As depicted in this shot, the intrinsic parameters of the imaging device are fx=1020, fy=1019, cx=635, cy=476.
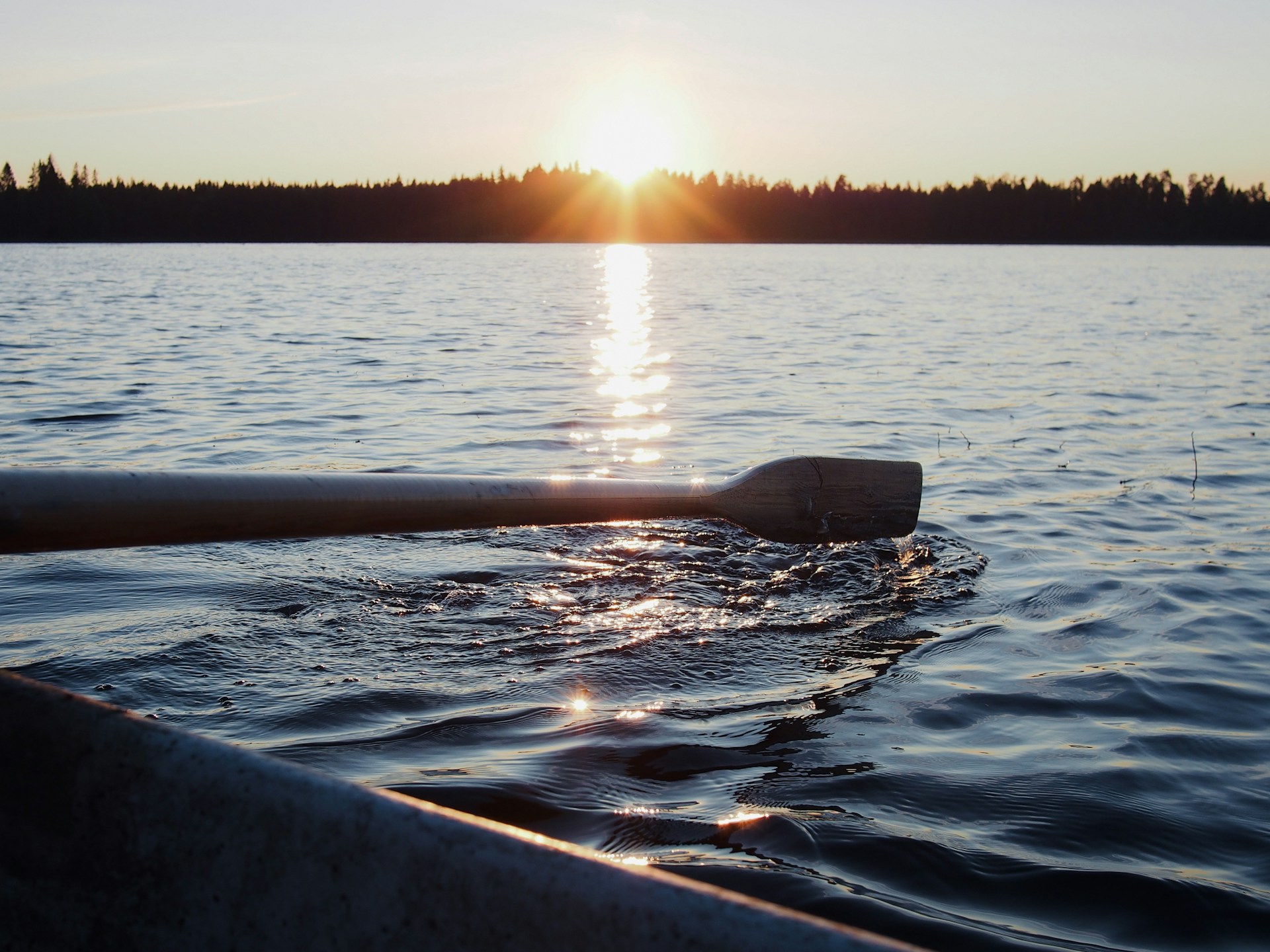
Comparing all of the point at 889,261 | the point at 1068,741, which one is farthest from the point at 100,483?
the point at 889,261

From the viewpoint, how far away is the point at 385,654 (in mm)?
3295

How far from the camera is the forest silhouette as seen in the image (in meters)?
93.1

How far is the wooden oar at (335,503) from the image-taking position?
5.74 feet

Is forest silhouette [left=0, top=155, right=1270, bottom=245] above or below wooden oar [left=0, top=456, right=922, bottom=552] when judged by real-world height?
above

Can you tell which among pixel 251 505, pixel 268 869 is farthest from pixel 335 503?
pixel 268 869

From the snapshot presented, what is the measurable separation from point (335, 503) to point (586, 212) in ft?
399

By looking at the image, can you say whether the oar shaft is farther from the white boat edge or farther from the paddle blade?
the paddle blade

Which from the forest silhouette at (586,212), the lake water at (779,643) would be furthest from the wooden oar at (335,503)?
the forest silhouette at (586,212)

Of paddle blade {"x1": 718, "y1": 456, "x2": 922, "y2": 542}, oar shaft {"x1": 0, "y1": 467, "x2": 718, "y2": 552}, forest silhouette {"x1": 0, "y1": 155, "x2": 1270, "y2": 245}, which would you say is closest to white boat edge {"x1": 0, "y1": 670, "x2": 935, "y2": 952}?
oar shaft {"x1": 0, "y1": 467, "x2": 718, "y2": 552}

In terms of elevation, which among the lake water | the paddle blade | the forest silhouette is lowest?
the lake water

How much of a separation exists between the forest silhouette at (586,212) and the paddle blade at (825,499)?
9985 cm

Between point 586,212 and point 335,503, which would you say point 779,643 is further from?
point 586,212

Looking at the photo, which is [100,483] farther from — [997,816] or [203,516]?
[997,816]

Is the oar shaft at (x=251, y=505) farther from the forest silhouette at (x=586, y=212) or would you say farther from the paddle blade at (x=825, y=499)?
the forest silhouette at (x=586, y=212)
